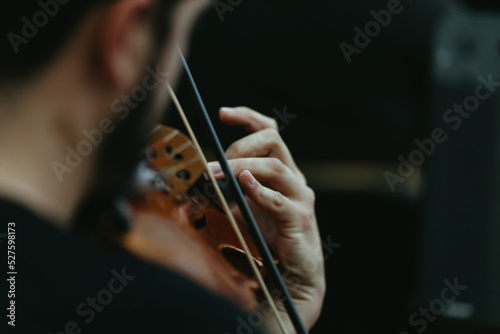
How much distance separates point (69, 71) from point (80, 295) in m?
0.13

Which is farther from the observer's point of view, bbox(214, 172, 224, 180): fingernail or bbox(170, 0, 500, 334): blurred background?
bbox(170, 0, 500, 334): blurred background

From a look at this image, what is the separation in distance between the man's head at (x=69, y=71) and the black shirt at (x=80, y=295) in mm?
46

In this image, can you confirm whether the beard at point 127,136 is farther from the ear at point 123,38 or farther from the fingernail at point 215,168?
the fingernail at point 215,168

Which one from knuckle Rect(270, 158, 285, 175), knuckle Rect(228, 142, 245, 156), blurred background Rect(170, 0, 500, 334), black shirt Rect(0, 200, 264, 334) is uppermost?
black shirt Rect(0, 200, 264, 334)

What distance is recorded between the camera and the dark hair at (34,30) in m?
0.41

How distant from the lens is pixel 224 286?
64cm

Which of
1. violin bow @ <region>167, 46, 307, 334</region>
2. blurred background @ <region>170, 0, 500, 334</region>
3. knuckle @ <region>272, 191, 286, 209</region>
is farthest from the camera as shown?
blurred background @ <region>170, 0, 500, 334</region>

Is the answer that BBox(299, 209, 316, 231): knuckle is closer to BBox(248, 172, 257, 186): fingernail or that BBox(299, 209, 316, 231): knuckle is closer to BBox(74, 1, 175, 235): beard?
BBox(248, 172, 257, 186): fingernail

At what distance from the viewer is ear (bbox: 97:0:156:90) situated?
41 centimetres

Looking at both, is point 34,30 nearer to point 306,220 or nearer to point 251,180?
point 251,180

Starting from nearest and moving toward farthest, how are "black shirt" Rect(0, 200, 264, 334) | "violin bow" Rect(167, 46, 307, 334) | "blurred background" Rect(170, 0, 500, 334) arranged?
1. "black shirt" Rect(0, 200, 264, 334)
2. "violin bow" Rect(167, 46, 307, 334)
3. "blurred background" Rect(170, 0, 500, 334)

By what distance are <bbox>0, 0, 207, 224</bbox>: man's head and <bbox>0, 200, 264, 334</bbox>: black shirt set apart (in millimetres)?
46

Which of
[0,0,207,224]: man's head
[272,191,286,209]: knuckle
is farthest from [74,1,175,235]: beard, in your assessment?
[272,191,286,209]: knuckle

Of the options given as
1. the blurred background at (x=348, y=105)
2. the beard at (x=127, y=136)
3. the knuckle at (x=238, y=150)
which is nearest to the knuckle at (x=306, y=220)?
the knuckle at (x=238, y=150)
